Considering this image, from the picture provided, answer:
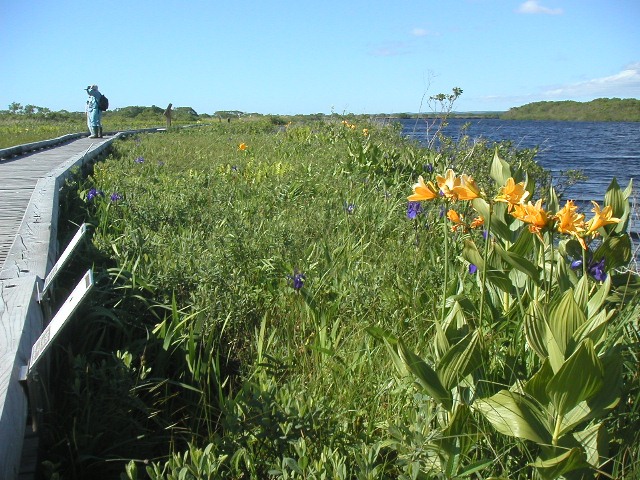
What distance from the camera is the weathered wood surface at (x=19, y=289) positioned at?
5.57 feet

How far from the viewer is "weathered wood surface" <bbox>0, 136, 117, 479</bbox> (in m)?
1.70

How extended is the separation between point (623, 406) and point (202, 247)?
241 cm

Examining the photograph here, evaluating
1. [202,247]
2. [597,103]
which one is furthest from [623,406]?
[597,103]

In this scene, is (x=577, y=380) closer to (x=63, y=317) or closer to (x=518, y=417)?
(x=518, y=417)

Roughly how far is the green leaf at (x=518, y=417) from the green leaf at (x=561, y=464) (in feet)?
0.21

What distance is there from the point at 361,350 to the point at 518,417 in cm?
90

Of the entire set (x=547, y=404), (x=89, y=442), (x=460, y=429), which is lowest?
(x=89, y=442)

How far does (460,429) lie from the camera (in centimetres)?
184

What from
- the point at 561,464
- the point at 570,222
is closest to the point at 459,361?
the point at 561,464

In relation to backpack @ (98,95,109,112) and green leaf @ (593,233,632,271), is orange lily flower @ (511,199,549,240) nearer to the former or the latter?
green leaf @ (593,233,632,271)

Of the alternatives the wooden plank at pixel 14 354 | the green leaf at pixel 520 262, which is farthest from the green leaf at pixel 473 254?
the wooden plank at pixel 14 354

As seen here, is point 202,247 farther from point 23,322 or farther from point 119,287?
point 23,322

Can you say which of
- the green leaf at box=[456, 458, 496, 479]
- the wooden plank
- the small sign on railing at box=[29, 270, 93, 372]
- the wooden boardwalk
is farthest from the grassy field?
the wooden boardwalk

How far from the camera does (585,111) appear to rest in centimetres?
7550
